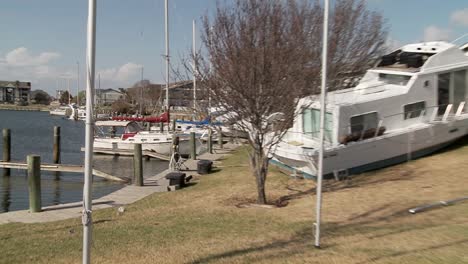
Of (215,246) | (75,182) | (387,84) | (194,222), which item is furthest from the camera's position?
(75,182)

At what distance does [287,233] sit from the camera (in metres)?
8.03

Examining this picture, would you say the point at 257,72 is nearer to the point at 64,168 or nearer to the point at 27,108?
the point at 64,168

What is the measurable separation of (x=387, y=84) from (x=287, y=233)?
36.7 feet

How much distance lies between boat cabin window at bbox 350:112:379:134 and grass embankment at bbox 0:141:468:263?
72.6 inches

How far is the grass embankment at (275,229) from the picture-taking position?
6.57 meters

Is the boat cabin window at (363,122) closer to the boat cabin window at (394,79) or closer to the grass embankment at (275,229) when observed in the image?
the grass embankment at (275,229)

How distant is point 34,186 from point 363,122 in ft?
33.8

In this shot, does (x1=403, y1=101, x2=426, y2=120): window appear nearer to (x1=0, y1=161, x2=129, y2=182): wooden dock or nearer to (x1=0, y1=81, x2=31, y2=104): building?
(x1=0, y1=161, x2=129, y2=182): wooden dock

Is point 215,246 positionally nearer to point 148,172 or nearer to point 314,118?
point 314,118

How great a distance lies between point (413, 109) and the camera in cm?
1645

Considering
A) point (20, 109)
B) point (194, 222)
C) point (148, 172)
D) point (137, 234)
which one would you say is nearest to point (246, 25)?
point (194, 222)

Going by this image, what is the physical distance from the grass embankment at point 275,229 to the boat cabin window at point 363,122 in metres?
1.84

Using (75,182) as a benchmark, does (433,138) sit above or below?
above

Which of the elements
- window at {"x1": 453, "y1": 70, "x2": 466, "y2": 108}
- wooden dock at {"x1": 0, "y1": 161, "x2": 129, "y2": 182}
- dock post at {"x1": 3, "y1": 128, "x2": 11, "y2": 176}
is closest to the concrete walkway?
wooden dock at {"x1": 0, "y1": 161, "x2": 129, "y2": 182}
